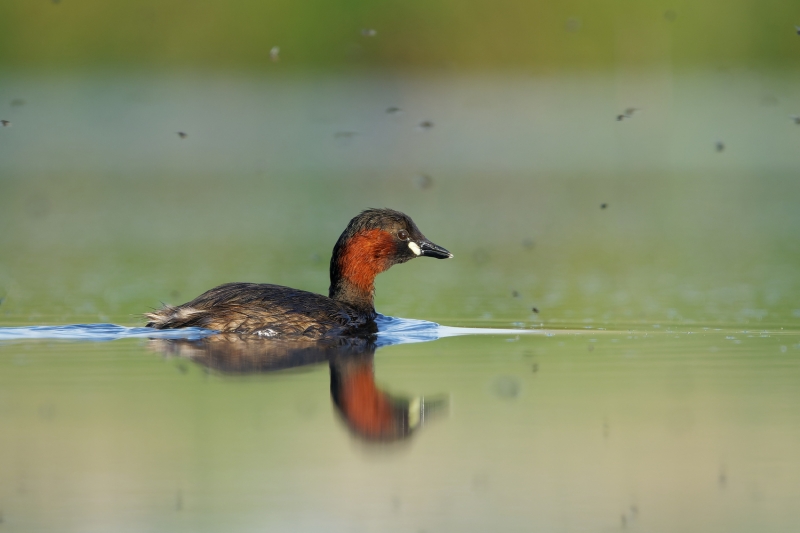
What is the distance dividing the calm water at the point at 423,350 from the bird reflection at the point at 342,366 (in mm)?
32

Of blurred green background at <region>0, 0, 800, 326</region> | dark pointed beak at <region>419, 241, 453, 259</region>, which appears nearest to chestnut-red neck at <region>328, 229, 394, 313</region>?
dark pointed beak at <region>419, 241, 453, 259</region>

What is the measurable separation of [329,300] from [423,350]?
1.11m

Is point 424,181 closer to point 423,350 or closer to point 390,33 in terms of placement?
point 390,33

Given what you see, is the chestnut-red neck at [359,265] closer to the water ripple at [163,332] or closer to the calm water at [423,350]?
the water ripple at [163,332]

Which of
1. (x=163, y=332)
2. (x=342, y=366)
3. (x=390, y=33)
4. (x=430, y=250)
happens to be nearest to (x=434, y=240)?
(x=430, y=250)

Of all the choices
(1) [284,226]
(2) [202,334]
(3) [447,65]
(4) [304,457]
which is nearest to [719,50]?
(3) [447,65]

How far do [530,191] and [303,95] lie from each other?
14135mm

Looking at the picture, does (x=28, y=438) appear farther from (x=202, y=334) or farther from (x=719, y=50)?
(x=719, y=50)

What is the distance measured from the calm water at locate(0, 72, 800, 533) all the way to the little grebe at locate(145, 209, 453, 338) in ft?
0.90

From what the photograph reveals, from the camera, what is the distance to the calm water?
5109 millimetres

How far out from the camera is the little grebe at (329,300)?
8867 millimetres

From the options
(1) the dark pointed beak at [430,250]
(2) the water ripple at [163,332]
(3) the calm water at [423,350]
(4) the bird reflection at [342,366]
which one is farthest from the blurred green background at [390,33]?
(4) the bird reflection at [342,366]

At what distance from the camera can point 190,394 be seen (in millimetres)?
6945

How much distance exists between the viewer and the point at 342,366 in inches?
310
